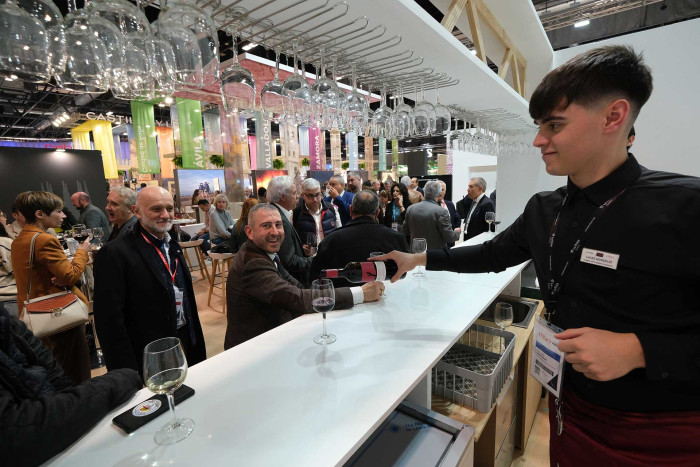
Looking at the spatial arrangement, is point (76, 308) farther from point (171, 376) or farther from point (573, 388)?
point (573, 388)

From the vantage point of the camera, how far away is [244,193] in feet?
36.0

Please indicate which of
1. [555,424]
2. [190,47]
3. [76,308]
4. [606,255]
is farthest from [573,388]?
[76,308]

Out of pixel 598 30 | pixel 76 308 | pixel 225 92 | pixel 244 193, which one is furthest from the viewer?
pixel 244 193

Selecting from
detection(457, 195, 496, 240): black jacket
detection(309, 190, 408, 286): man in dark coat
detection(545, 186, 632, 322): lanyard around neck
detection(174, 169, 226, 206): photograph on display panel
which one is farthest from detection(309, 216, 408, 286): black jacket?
detection(174, 169, 226, 206): photograph on display panel

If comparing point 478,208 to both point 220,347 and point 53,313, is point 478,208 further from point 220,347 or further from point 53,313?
point 53,313

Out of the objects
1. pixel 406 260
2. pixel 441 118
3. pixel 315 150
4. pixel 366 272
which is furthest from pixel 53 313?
pixel 315 150

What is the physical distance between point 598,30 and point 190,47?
6.72 m

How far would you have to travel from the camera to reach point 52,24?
69 cm

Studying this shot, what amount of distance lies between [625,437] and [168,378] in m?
1.39

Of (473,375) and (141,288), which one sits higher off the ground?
(141,288)

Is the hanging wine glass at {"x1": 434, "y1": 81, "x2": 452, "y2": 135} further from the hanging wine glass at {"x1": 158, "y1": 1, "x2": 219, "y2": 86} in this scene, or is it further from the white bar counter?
the hanging wine glass at {"x1": 158, "y1": 1, "x2": 219, "y2": 86}

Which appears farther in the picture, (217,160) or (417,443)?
(217,160)

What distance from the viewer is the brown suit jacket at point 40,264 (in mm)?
2525

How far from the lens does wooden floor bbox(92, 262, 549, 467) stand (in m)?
2.31
